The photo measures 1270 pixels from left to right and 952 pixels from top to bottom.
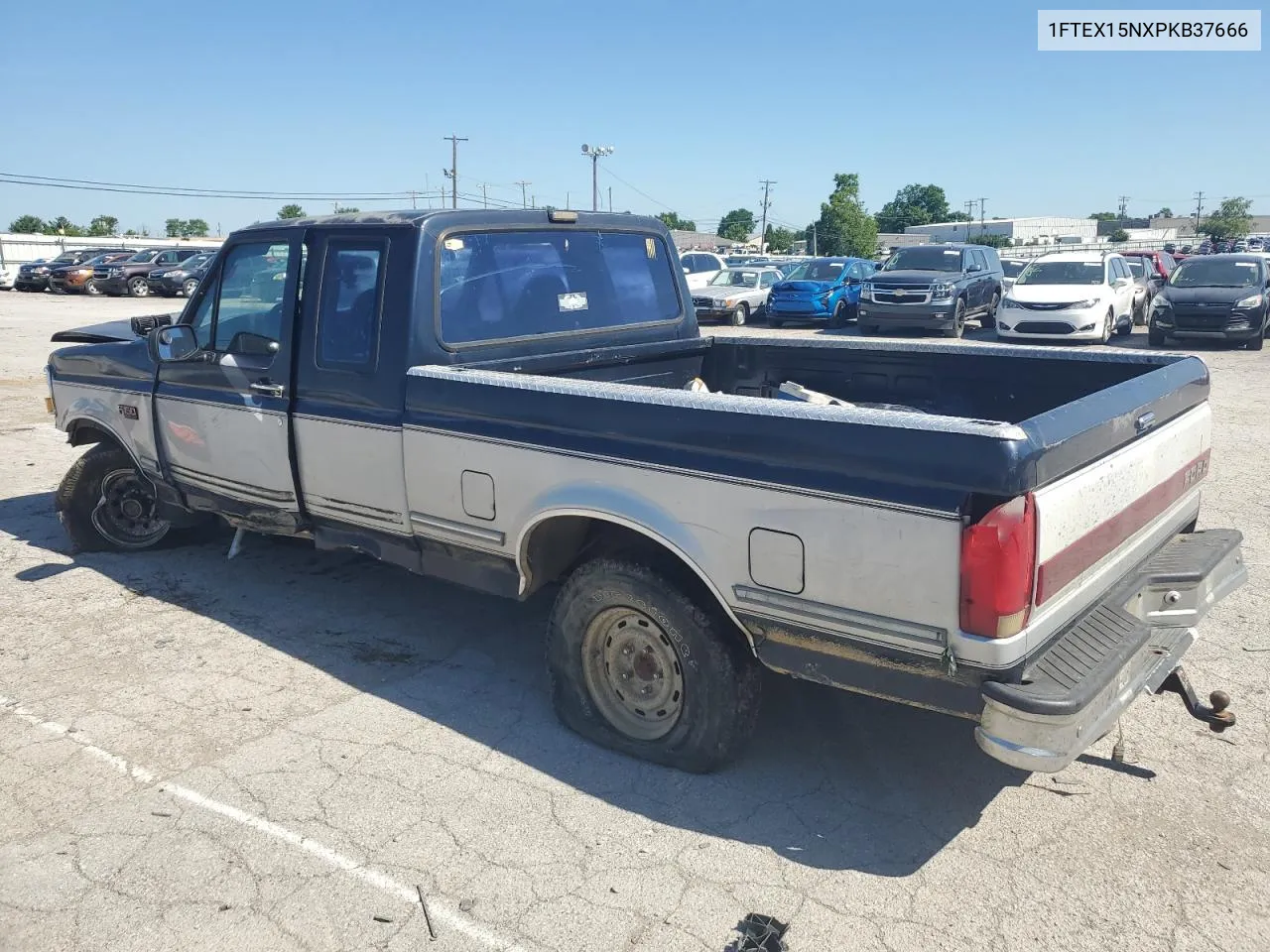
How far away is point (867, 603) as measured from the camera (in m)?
3.06

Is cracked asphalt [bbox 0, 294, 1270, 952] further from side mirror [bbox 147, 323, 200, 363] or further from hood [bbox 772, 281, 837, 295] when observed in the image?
hood [bbox 772, 281, 837, 295]

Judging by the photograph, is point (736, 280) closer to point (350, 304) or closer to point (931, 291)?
point (931, 291)

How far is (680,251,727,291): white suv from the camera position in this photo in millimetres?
25234

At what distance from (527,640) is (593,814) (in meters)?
1.67

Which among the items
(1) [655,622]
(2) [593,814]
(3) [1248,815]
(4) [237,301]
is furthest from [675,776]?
(4) [237,301]

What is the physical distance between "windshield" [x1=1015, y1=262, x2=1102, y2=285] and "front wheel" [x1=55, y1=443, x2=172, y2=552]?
654 inches

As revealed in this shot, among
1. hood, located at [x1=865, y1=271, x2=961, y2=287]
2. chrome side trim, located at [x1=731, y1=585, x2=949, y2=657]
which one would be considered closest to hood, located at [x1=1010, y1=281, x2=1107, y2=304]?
hood, located at [x1=865, y1=271, x2=961, y2=287]

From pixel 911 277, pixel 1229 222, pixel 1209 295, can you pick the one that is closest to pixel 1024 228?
pixel 1229 222

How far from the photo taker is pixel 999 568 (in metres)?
2.81

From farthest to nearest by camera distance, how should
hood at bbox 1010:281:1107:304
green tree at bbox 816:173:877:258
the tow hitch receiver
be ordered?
green tree at bbox 816:173:877:258 → hood at bbox 1010:281:1107:304 → the tow hitch receiver

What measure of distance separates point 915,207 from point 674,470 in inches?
5962

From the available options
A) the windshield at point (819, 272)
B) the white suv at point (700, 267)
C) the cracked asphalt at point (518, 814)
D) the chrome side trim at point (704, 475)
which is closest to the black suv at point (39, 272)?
the white suv at point (700, 267)

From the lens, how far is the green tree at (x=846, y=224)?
71.2 meters

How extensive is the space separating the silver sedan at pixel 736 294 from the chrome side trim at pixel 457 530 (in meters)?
19.1
